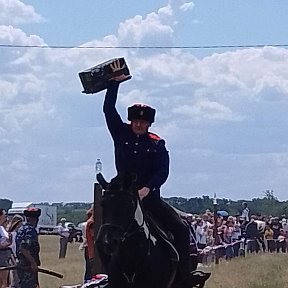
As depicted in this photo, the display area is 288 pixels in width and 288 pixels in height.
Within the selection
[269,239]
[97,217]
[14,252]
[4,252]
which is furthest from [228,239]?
[97,217]

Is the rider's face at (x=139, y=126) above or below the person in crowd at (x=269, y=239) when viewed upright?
below

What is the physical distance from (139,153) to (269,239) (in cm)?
2940

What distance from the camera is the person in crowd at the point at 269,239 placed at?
3994cm

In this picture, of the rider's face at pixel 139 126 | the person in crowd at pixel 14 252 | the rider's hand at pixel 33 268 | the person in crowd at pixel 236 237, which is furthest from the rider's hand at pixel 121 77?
the person in crowd at pixel 236 237

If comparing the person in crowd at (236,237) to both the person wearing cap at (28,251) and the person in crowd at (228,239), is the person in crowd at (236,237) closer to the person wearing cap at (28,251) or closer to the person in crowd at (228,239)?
the person in crowd at (228,239)

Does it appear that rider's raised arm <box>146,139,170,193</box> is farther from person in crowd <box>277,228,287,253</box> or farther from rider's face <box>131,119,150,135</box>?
person in crowd <box>277,228,287,253</box>

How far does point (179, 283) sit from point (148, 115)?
1873 mm

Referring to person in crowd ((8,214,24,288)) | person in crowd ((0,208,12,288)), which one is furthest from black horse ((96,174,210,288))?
person in crowd ((0,208,12,288))

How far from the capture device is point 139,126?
1153 cm

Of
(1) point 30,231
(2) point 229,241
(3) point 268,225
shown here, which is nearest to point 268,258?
(2) point 229,241

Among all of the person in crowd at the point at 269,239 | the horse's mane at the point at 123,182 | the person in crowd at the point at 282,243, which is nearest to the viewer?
the horse's mane at the point at 123,182

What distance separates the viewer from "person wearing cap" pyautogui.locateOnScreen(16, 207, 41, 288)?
15.9 metres

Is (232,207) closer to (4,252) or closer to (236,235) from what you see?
(236,235)

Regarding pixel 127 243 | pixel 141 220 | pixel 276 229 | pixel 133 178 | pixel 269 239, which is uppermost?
pixel 276 229
